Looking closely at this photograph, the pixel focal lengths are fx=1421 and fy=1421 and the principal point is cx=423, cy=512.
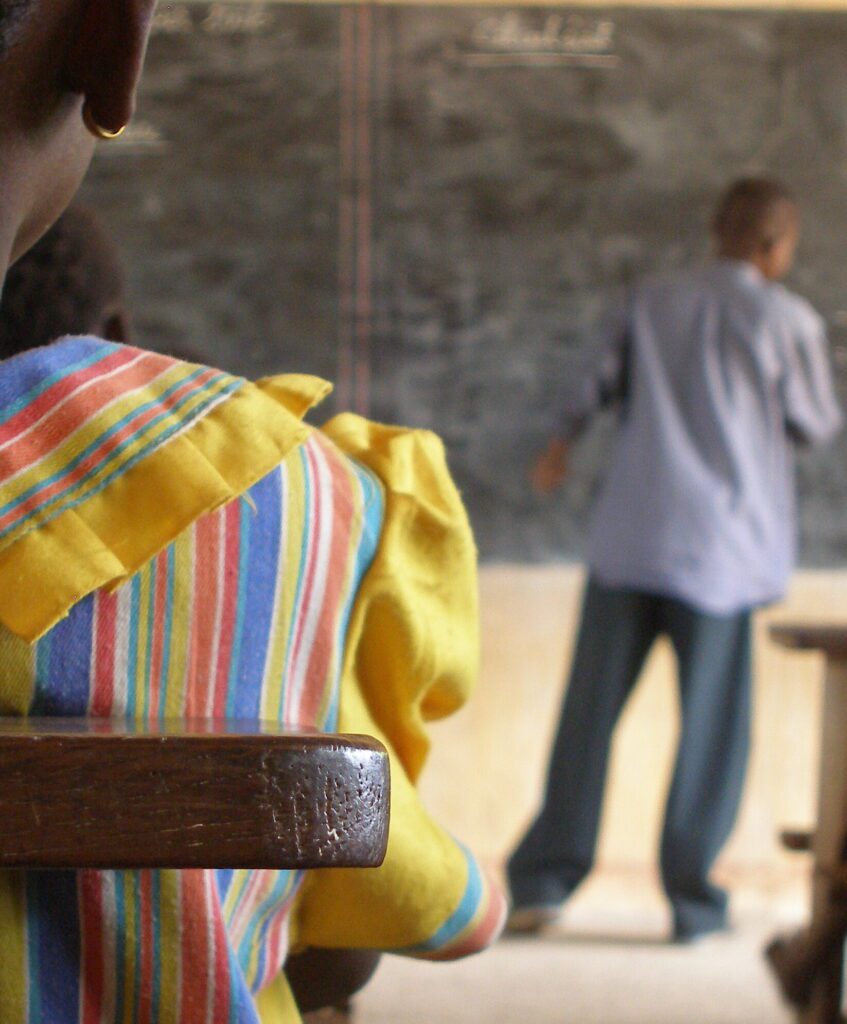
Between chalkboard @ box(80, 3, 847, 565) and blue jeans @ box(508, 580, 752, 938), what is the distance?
53 cm

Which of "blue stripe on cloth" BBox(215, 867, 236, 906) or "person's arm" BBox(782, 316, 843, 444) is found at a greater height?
"person's arm" BBox(782, 316, 843, 444)

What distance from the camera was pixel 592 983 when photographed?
8.95 ft

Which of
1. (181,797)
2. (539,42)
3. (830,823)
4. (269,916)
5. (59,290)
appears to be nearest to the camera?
(181,797)

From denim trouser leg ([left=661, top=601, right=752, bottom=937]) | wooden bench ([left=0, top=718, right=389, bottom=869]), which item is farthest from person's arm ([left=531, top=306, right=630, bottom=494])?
wooden bench ([left=0, top=718, right=389, bottom=869])

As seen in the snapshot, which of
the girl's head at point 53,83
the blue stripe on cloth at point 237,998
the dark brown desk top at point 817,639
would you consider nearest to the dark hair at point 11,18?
the girl's head at point 53,83

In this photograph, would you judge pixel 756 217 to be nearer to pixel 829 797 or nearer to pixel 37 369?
pixel 829 797

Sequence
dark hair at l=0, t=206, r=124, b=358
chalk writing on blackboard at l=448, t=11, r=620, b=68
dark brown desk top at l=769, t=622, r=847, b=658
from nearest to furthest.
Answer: dark hair at l=0, t=206, r=124, b=358
dark brown desk top at l=769, t=622, r=847, b=658
chalk writing on blackboard at l=448, t=11, r=620, b=68

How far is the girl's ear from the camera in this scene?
48 cm

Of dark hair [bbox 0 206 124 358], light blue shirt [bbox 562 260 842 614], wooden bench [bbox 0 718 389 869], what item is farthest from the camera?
light blue shirt [bbox 562 260 842 614]

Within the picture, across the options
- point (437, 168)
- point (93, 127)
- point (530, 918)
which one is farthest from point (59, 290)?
point (437, 168)

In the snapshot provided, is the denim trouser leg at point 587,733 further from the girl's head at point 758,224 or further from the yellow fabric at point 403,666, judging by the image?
the yellow fabric at point 403,666

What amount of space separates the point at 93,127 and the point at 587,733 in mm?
2588

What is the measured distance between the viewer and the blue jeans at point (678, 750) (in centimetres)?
293

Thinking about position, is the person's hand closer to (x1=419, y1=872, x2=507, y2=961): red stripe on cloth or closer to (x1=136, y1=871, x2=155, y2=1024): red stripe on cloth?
(x1=419, y1=872, x2=507, y2=961): red stripe on cloth
